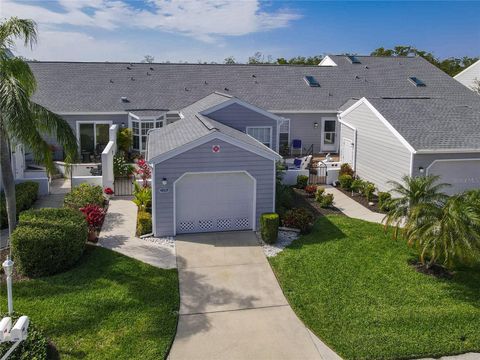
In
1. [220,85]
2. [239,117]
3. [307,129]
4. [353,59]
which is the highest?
[353,59]

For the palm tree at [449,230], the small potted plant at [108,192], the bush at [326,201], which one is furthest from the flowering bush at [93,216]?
the palm tree at [449,230]

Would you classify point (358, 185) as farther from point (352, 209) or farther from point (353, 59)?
point (353, 59)

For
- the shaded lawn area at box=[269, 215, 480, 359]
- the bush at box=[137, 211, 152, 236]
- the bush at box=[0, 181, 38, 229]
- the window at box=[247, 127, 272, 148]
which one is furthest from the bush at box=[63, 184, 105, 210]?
the window at box=[247, 127, 272, 148]

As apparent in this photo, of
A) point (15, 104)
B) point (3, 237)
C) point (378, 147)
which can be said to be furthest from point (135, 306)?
point (378, 147)

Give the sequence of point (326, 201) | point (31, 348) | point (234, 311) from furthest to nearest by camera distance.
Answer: point (326, 201) → point (234, 311) → point (31, 348)

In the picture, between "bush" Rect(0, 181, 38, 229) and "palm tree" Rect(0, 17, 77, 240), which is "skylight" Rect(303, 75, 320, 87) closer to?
"bush" Rect(0, 181, 38, 229)

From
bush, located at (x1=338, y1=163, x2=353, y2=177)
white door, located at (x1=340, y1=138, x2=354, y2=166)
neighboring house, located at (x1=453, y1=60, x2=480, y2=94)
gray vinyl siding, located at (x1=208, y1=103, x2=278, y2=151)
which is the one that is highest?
neighboring house, located at (x1=453, y1=60, x2=480, y2=94)

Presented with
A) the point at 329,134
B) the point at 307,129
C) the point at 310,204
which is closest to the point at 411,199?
the point at 310,204
